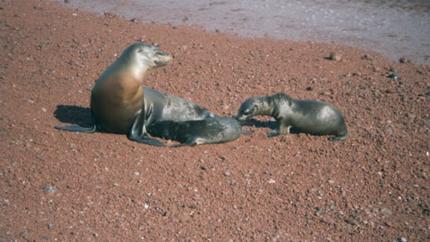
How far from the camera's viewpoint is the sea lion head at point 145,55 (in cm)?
648

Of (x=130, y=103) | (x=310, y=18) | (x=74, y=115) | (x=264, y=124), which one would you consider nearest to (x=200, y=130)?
(x=130, y=103)

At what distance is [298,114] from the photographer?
6.95 meters

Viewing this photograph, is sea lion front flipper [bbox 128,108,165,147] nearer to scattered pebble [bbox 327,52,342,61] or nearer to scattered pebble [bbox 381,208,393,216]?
scattered pebble [bbox 381,208,393,216]

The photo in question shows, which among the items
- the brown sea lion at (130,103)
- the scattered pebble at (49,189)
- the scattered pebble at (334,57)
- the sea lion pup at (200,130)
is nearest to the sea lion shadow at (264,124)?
the sea lion pup at (200,130)

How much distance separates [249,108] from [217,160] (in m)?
1.07

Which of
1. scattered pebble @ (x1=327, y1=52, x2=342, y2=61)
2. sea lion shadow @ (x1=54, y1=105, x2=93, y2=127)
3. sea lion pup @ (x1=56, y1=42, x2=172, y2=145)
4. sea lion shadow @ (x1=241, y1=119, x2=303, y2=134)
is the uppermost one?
sea lion pup @ (x1=56, y1=42, x2=172, y2=145)

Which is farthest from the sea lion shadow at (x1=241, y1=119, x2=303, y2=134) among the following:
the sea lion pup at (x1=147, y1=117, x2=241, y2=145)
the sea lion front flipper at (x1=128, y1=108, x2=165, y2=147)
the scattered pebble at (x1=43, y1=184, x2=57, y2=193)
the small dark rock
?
the small dark rock

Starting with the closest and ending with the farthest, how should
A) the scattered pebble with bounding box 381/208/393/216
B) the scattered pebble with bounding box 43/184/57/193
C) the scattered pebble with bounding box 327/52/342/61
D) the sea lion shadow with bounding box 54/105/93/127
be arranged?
the scattered pebble with bounding box 43/184/57/193 → the scattered pebble with bounding box 381/208/393/216 → the sea lion shadow with bounding box 54/105/93/127 → the scattered pebble with bounding box 327/52/342/61

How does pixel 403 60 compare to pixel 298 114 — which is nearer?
pixel 298 114

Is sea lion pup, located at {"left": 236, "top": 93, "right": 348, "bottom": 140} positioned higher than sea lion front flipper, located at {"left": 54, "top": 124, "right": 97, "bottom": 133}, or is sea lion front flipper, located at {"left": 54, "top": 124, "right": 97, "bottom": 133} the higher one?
sea lion front flipper, located at {"left": 54, "top": 124, "right": 97, "bottom": 133}

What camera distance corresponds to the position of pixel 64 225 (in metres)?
4.80

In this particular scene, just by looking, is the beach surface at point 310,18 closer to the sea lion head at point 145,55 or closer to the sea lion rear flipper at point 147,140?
the sea lion head at point 145,55

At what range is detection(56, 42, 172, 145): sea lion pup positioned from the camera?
642 centimetres

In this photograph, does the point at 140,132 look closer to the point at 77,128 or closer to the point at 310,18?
the point at 77,128
